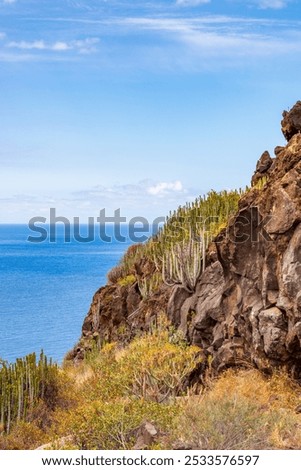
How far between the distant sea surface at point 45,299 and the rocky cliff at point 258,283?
63.2 feet

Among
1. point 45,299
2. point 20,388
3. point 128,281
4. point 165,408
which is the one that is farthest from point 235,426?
point 45,299

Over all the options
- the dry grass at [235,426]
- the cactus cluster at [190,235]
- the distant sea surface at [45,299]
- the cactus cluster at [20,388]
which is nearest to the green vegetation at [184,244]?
the cactus cluster at [190,235]

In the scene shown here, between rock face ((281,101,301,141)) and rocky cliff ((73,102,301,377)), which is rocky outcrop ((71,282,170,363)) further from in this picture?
rock face ((281,101,301,141))

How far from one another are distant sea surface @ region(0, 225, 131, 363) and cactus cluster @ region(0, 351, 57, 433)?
17.3m

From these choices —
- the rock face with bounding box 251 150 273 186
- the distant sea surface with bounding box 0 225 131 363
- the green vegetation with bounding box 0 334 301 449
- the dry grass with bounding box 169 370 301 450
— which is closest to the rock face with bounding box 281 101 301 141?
the rock face with bounding box 251 150 273 186

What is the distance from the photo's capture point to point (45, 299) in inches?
3029

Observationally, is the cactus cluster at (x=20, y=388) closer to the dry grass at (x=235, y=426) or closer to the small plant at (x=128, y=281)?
the dry grass at (x=235, y=426)

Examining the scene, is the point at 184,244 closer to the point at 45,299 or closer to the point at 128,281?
the point at 128,281

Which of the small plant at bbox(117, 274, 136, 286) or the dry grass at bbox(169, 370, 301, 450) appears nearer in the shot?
the dry grass at bbox(169, 370, 301, 450)

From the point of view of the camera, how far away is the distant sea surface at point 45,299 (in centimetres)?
4931

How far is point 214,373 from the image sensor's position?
1262 cm

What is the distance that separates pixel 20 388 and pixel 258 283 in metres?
5.50

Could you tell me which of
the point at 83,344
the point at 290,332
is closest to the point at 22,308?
the point at 83,344

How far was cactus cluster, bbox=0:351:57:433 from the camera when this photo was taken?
14.1m
